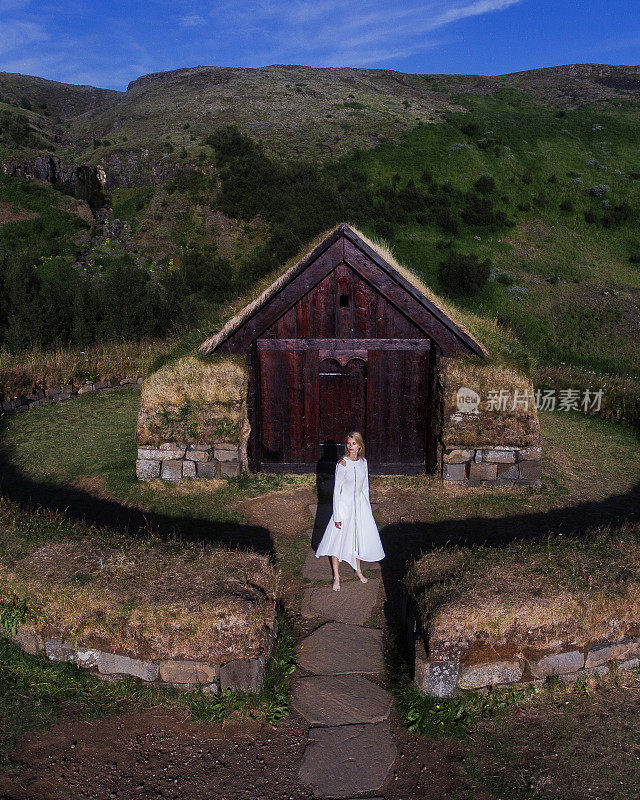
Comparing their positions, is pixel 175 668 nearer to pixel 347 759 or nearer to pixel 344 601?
pixel 347 759

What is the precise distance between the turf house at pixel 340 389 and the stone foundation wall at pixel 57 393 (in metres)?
7.14

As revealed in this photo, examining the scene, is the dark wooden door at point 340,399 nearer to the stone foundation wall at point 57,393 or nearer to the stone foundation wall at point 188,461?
the stone foundation wall at point 188,461

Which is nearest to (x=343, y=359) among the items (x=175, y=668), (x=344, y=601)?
(x=344, y=601)

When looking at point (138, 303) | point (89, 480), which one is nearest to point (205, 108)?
point (138, 303)

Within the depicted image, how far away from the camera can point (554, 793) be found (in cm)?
453

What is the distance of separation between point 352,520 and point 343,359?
4.30 m

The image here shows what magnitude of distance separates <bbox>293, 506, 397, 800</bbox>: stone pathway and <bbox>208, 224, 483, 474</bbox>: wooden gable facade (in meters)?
4.05

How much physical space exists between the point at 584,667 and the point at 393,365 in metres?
6.48

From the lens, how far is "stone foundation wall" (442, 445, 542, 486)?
10.6 m

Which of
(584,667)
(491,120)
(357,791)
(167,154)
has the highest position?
(491,120)

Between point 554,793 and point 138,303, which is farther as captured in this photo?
point 138,303

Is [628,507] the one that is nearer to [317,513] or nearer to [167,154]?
[317,513]

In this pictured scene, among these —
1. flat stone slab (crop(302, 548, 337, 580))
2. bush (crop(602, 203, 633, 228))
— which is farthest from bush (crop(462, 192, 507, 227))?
flat stone slab (crop(302, 548, 337, 580))

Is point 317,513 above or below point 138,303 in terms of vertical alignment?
below
